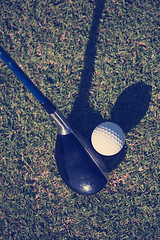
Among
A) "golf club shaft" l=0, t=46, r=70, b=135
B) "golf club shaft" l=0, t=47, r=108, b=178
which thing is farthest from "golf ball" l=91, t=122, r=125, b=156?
"golf club shaft" l=0, t=46, r=70, b=135

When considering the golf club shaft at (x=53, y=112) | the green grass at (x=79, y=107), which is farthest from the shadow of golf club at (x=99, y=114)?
the golf club shaft at (x=53, y=112)

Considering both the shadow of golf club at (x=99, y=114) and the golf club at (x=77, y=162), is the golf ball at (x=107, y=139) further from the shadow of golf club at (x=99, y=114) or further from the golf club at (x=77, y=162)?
the shadow of golf club at (x=99, y=114)

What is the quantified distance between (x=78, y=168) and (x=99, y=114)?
0.89m

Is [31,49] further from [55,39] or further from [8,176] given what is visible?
[8,176]

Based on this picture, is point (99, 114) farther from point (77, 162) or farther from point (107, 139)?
point (77, 162)

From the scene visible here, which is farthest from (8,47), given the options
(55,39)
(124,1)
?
(124,1)

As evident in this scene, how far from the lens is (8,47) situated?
139 inches

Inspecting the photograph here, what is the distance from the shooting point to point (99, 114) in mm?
3379

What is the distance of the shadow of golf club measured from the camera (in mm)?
3354

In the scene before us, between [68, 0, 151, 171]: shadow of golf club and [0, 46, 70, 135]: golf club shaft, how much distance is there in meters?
0.40

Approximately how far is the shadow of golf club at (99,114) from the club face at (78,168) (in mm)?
416

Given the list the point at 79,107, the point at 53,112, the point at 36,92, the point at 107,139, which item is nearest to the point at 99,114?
the point at 79,107

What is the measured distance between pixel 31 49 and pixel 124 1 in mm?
1543

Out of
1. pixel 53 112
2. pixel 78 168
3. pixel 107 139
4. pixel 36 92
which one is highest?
pixel 36 92
